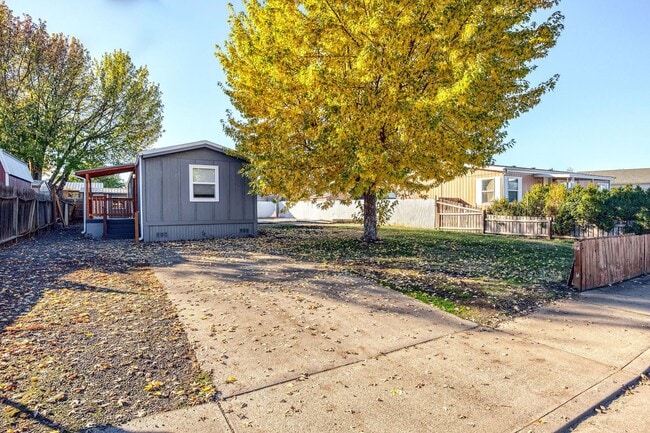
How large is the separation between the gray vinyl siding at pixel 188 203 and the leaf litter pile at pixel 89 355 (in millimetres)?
5767

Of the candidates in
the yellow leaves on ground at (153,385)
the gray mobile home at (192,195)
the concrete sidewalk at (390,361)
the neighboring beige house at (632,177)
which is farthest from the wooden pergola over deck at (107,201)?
the neighboring beige house at (632,177)

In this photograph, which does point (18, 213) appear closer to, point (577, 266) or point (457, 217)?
point (577, 266)

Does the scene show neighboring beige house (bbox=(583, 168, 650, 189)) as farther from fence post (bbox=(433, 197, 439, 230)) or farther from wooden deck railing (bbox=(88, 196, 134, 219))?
wooden deck railing (bbox=(88, 196, 134, 219))

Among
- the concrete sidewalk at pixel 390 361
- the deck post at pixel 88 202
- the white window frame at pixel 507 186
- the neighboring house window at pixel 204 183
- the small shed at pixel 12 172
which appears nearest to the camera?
the concrete sidewalk at pixel 390 361

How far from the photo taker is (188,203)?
523 inches

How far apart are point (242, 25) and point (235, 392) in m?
10.8

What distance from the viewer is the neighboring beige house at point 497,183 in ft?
62.2

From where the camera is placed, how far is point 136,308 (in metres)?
5.29

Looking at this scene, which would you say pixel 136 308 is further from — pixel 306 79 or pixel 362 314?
pixel 306 79

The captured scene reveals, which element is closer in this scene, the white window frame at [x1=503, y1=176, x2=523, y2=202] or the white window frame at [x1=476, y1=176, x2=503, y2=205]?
the white window frame at [x1=503, y1=176, x2=523, y2=202]

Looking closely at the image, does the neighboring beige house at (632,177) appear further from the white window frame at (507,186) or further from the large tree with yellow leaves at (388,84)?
the large tree with yellow leaves at (388,84)

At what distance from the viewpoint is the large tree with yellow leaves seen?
25.2 feet

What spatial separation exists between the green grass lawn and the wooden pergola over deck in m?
6.75

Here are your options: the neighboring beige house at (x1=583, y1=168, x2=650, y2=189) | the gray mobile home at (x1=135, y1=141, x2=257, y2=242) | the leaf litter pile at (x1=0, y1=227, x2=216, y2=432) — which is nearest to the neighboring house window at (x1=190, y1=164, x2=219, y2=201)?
the gray mobile home at (x1=135, y1=141, x2=257, y2=242)
